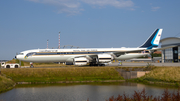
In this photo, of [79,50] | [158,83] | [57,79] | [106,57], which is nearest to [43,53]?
[79,50]

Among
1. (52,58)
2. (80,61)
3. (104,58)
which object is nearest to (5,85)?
(52,58)

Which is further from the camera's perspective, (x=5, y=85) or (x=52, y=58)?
(x=52, y=58)

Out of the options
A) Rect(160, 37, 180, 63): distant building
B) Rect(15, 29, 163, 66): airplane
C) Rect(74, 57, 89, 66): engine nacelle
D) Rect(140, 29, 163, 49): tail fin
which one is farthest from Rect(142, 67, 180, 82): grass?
Rect(160, 37, 180, 63): distant building

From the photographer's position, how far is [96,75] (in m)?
33.9

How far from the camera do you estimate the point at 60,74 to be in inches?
1309

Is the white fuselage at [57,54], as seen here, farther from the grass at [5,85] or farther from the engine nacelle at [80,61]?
the grass at [5,85]

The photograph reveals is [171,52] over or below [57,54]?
over

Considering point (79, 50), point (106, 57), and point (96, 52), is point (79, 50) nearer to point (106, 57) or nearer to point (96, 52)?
point (96, 52)

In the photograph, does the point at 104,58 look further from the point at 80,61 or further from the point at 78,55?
the point at 78,55

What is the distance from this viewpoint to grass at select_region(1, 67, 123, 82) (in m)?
31.9

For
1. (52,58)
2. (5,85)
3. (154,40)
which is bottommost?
(5,85)

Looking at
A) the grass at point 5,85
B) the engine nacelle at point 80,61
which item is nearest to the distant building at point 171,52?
the engine nacelle at point 80,61

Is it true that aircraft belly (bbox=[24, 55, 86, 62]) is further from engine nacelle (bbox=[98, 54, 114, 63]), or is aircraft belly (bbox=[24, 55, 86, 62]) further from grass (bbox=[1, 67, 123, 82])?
grass (bbox=[1, 67, 123, 82])

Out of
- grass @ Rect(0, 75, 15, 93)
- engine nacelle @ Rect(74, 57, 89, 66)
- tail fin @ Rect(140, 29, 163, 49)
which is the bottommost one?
grass @ Rect(0, 75, 15, 93)
